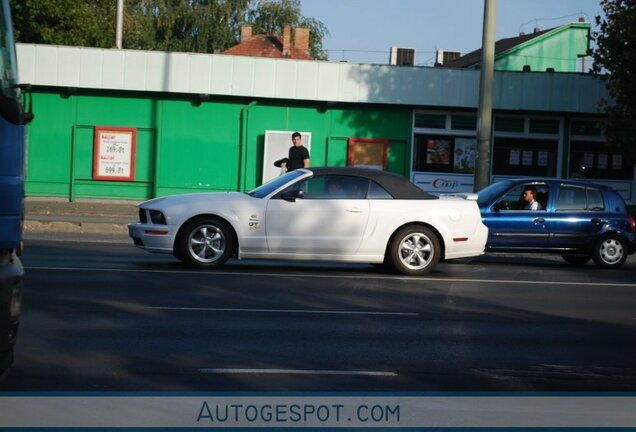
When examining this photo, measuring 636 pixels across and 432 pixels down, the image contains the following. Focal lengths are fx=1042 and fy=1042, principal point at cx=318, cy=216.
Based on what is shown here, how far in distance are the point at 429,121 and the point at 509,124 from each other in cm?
236

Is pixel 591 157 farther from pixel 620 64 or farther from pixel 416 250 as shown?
pixel 416 250

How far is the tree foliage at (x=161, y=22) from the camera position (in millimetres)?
36062

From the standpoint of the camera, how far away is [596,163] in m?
30.2

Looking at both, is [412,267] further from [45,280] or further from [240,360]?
[240,360]

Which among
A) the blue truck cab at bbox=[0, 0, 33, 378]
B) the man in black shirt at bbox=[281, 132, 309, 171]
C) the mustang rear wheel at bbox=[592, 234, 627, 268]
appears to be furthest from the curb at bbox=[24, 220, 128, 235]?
the blue truck cab at bbox=[0, 0, 33, 378]

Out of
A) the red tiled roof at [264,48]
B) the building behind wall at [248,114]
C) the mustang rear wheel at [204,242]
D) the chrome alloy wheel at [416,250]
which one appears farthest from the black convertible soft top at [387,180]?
the red tiled roof at [264,48]

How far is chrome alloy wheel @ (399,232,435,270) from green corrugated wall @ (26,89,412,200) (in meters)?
15.6

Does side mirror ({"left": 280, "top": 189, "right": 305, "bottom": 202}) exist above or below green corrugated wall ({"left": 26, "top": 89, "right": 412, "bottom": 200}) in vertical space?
below

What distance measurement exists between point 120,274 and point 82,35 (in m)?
26.3

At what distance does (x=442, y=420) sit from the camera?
243 inches

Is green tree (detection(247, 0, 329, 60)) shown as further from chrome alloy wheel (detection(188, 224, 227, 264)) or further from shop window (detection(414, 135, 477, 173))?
chrome alloy wheel (detection(188, 224, 227, 264))

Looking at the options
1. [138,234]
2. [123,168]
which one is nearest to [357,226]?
[138,234]

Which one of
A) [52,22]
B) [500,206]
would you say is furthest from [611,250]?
[52,22]

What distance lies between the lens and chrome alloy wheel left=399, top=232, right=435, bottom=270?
13891mm
